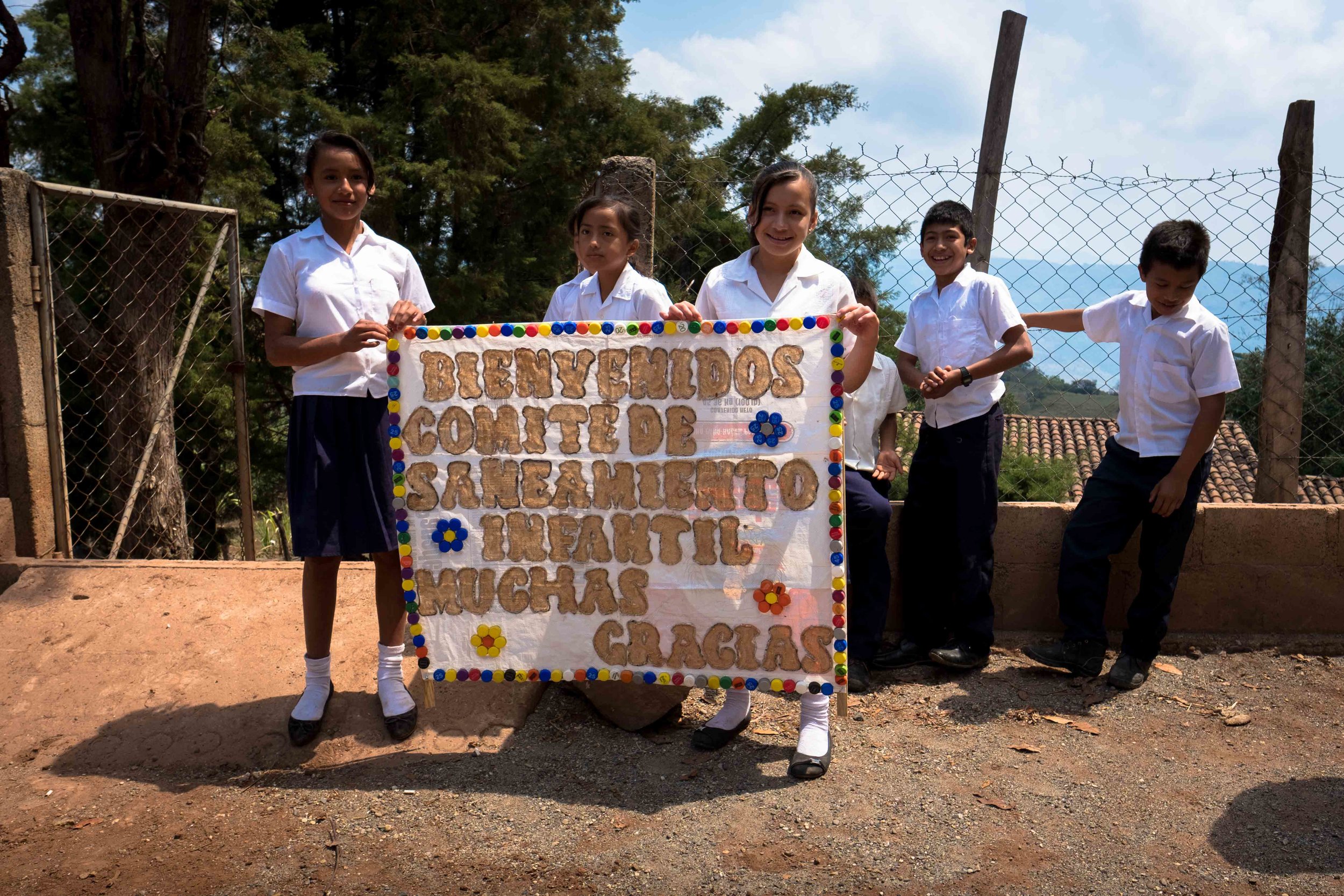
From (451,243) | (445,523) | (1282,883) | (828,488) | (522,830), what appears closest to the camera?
(1282,883)

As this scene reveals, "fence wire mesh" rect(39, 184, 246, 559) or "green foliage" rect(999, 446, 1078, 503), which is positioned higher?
"fence wire mesh" rect(39, 184, 246, 559)

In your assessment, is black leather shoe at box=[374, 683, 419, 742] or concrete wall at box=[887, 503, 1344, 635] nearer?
black leather shoe at box=[374, 683, 419, 742]

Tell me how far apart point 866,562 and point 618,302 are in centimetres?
141

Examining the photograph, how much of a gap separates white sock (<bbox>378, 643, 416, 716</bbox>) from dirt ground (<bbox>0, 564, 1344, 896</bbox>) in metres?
0.10

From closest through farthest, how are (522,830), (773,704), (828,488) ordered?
(522,830), (828,488), (773,704)

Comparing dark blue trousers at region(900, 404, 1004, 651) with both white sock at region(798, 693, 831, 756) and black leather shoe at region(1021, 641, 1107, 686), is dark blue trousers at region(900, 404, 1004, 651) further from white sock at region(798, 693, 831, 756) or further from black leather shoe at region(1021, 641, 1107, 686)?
white sock at region(798, 693, 831, 756)

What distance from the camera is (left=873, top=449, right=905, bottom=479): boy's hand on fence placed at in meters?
3.95

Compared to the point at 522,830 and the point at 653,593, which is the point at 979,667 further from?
the point at 522,830

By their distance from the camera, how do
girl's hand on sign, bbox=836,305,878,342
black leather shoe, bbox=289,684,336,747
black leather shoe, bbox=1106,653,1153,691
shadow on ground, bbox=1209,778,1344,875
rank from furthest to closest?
1. black leather shoe, bbox=1106,653,1153,691
2. black leather shoe, bbox=289,684,336,747
3. girl's hand on sign, bbox=836,305,878,342
4. shadow on ground, bbox=1209,778,1344,875

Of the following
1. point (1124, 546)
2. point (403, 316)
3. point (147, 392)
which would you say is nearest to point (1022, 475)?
point (1124, 546)

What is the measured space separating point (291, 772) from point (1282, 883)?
2.92m

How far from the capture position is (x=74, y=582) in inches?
172

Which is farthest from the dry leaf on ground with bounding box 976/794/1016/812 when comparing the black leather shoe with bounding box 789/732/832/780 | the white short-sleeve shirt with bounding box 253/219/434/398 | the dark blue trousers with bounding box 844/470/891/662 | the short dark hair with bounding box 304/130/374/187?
Result: the short dark hair with bounding box 304/130/374/187

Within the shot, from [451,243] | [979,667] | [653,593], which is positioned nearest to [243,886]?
[653,593]
